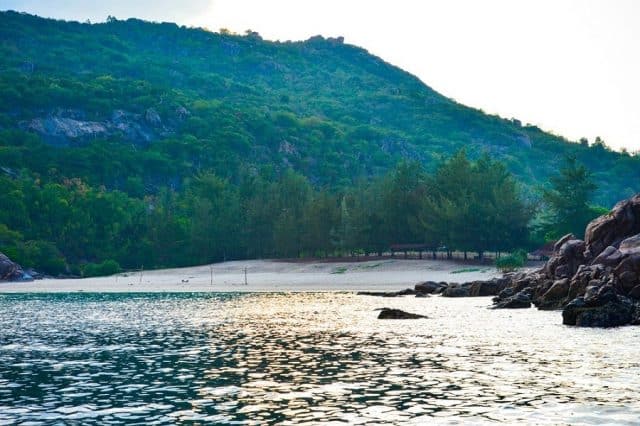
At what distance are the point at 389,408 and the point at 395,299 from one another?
5536cm

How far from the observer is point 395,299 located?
262ft

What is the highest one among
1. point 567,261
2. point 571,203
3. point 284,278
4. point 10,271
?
point 571,203

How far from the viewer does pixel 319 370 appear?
108 ft

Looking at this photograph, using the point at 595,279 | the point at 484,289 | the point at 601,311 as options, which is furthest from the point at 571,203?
the point at 601,311

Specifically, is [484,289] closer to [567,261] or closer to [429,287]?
[429,287]

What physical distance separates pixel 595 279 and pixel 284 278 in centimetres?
6806

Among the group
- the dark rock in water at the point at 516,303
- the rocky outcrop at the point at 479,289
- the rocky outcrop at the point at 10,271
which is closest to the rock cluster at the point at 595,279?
the dark rock in water at the point at 516,303

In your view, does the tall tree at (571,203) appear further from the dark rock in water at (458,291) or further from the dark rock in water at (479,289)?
the dark rock in water at (458,291)

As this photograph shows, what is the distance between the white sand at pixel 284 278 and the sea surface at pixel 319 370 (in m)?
44.6

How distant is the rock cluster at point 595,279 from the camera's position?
48.9 meters

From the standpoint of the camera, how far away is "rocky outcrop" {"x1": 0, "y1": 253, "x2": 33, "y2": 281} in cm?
12556

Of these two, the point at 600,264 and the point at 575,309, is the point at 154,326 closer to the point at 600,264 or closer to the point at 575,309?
the point at 575,309

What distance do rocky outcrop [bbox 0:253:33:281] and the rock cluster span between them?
287 ft

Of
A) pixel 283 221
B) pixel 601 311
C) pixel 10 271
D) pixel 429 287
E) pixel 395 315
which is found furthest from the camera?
pixel 283 221
